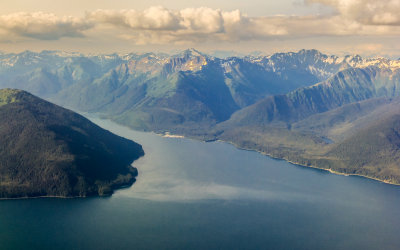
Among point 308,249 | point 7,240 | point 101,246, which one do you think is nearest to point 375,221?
point 308,249

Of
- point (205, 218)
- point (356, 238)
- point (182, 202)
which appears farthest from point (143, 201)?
point (356, 238)

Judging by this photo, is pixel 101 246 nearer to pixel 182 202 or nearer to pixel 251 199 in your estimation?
pixel 182 202

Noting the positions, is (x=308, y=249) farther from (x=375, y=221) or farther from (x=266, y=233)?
(x=375, y=221)

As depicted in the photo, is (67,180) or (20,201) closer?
(20,201)

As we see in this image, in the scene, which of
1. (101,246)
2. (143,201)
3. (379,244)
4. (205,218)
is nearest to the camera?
(101,246)

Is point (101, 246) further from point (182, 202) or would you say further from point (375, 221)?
point (375, 221)

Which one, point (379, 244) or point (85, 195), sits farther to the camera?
point (85, 195)

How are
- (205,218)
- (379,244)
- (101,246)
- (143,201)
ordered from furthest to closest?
(143,201), (205,218), (379,244), (101,246)

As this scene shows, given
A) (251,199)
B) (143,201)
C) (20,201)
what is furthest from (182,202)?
(20,201)

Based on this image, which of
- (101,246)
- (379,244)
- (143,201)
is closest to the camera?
(101,246)
